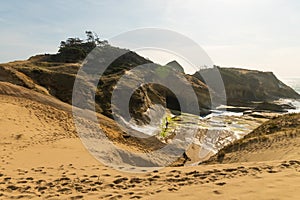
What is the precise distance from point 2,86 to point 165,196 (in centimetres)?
1640

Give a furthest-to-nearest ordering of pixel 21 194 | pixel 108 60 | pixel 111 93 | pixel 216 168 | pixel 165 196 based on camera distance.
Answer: pixel 108 60, pixel 111 93, pixel 216 168, pixel 21 194, pixel 165 196

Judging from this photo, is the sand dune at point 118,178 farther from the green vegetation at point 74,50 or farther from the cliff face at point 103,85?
the green vegetation at point 74,50

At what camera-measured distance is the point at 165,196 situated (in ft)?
18.7

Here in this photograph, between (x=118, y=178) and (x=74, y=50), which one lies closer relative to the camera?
(x=118, y=178)

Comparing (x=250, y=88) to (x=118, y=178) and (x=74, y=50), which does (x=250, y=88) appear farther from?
(x=118, y=178)

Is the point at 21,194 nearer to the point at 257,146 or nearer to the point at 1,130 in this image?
the point at 1,130

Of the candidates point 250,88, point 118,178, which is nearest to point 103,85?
point 118,178

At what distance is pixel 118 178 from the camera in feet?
24.3

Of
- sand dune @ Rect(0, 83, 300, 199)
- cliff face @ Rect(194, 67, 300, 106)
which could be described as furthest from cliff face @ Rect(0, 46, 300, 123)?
sand dune @ Rect(0, 83, 300, 199)

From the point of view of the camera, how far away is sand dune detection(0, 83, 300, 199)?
18.8ft

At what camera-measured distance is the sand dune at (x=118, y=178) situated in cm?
573

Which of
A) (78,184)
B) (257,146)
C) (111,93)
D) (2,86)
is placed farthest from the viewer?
(111,93)

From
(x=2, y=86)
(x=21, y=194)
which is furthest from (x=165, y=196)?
(x=2, y=86)

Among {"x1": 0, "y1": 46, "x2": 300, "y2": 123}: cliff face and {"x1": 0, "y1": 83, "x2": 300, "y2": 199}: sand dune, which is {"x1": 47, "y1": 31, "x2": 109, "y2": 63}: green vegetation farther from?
{"x1": 0, "y1": 83, "x2": 300, "y2": 199}: sand dune
